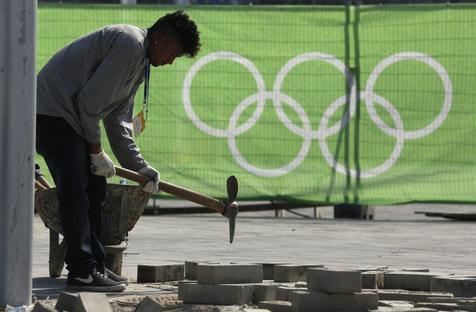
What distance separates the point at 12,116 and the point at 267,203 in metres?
8.31

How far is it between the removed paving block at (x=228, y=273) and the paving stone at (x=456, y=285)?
0.94 meters

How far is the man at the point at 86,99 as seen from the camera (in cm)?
706

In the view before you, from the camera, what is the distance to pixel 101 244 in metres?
7.63

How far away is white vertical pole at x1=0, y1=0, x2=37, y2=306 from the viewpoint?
19.7ft

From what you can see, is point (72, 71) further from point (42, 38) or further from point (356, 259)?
point (42, 38)

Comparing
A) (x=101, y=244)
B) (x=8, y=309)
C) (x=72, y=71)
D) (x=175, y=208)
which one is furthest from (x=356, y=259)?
(x=175, y=208)

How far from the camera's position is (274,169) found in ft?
43.8

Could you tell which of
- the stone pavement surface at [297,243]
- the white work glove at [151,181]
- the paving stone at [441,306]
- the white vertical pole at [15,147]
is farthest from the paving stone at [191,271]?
the paving stone at [441,306]

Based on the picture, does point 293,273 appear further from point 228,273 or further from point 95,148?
point 95,148

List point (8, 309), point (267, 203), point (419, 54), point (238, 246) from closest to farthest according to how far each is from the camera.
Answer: point (8, 309) → point (238, 246) → point (419, 54) → point (267, 203)

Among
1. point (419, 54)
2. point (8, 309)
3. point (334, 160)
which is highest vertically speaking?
point (419, 54)

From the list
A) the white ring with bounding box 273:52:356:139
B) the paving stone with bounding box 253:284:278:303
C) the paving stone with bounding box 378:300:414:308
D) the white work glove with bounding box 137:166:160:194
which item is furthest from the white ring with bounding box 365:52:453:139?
the paving stone with bounding box 378:300:414:308

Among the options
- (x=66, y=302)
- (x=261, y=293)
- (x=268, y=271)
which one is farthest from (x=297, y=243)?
(x=66, y=302)

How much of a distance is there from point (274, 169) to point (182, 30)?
6318 millimetres
